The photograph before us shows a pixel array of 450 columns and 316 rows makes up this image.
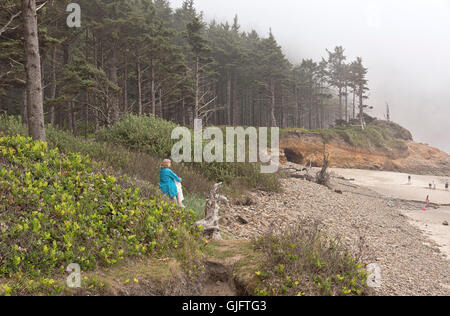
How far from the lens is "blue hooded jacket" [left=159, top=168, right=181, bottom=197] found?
7457 mm

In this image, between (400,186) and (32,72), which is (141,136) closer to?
(32,72)

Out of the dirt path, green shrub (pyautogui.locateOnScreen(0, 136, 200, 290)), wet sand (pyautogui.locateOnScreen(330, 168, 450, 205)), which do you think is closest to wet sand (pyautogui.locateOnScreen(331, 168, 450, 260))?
wet sand (pyautogui.locateOnScreen(330, 168, 450, 205))

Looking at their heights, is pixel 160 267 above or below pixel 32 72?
below

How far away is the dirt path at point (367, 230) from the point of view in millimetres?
7172

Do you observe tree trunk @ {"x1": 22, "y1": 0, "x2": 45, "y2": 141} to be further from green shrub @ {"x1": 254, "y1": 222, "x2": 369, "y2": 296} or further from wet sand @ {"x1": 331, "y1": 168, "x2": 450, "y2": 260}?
wet sand @ {"x1": 331, "y1": 168, "x2": 450, "y2": 260}

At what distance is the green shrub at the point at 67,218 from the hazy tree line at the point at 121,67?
3.05 m

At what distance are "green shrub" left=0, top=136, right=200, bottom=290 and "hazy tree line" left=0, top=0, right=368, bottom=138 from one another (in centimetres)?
305

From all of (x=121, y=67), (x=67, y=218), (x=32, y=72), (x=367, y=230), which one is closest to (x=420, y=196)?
(x=367, y=230)

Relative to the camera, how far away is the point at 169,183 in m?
7.54

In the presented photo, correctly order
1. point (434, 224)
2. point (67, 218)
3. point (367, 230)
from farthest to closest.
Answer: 1. point (434, 224)
2. point (367, 230)
3. point (67, 218)

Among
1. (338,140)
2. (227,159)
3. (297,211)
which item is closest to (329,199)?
(297,211)

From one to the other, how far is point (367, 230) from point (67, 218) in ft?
34.8
